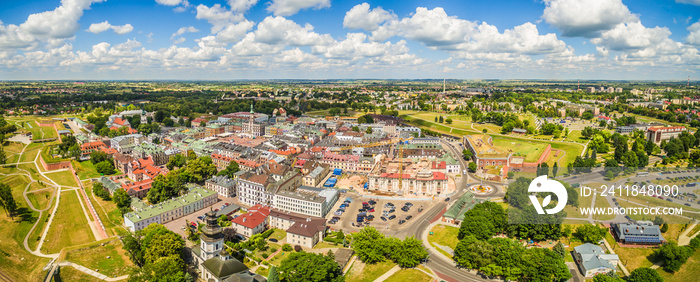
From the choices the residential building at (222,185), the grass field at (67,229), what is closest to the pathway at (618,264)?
the residential building at (222,185)

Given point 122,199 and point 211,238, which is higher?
point 211,238

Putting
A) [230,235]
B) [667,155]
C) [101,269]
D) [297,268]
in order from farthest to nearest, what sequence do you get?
[667,155], [230,235], [101,269], [297,268]

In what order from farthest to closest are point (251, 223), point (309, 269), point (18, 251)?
point (251, 223)
point (18, 251)
point (309, 269)

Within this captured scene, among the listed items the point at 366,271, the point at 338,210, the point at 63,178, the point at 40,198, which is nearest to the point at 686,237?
the point at 366,271

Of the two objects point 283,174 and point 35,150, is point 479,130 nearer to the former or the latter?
point 283,174

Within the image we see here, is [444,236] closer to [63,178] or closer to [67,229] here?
[67,229]

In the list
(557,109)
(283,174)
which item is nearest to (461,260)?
(283,174)

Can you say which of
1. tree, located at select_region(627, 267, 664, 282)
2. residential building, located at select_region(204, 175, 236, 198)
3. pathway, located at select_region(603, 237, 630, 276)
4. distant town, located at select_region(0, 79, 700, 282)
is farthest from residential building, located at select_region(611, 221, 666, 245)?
residential building, located at select_region(204, 175, 236, 198)
